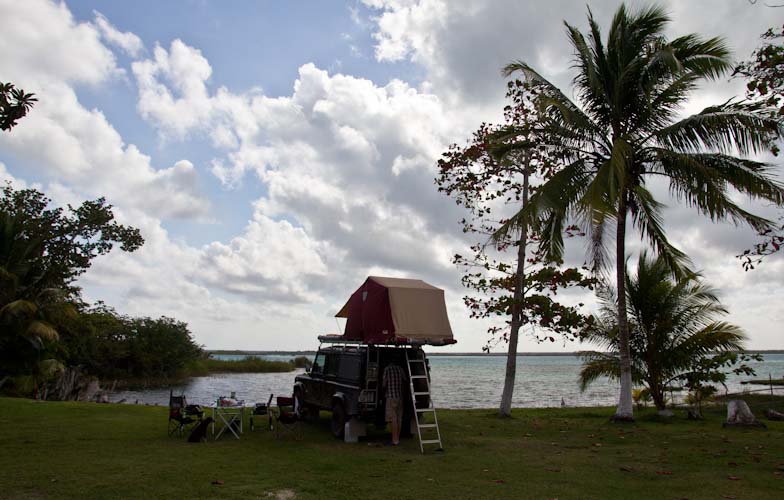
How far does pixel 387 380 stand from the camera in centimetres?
1116

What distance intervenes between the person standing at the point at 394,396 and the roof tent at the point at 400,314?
2.27 ft

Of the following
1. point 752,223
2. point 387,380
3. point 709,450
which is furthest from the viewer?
point 752,223

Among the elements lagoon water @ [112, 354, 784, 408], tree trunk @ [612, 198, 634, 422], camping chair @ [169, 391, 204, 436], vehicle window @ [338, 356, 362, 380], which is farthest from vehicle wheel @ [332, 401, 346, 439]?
lagoon water @ [112, 354, 784, 408]

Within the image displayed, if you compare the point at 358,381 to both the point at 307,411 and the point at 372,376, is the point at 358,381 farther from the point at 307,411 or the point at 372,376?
the point at 307,411

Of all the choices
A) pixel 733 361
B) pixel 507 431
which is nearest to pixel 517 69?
pixel 507 431

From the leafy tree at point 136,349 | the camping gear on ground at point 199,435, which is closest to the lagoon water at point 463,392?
the leafy tree at point 136,349

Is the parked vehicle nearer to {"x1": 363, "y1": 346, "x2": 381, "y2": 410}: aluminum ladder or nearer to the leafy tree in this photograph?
{"x1": 363, "y1": 346, "x2": 381, "y2": 410}: aluminum ladder

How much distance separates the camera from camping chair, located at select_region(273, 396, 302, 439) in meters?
11.4

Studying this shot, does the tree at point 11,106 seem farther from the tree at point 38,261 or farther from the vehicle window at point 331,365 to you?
the tree at point 38,261

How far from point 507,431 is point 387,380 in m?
4.16

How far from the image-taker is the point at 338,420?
38.4 feet

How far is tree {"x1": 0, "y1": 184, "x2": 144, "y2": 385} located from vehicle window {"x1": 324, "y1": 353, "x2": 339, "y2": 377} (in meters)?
14.4

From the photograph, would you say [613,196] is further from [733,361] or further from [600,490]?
[733,361]

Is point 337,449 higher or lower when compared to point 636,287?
lower
